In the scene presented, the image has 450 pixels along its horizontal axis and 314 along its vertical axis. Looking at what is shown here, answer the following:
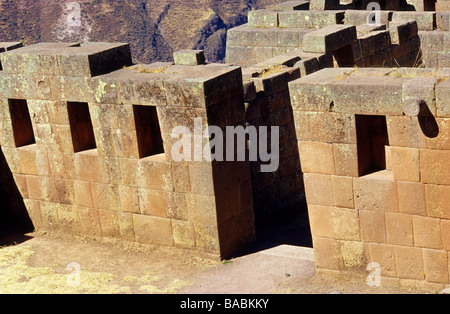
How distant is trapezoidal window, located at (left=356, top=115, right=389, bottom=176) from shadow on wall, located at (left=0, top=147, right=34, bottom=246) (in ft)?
22.2

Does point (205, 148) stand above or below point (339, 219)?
above

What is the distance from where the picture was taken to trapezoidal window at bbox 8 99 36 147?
14.1m

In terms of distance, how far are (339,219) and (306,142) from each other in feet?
3.78

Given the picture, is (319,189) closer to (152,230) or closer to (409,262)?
(409,262)

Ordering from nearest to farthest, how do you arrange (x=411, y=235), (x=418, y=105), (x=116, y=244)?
(x=418, y=105) < (x=411, y=235) < (x=116, y=244)

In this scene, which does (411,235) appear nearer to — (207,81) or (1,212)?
(207,81)

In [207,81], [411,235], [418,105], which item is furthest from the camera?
[207,81]

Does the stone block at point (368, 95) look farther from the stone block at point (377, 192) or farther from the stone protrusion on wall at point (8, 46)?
the stone protrusion on wall at point (8, 46)

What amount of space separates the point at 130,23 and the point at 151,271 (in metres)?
52.1

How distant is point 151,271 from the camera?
40.0 feet

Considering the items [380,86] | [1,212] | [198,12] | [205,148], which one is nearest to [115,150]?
[205,148]

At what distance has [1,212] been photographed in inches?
582

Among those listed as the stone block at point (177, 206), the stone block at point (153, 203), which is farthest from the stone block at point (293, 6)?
the stone block at point (177, 206)

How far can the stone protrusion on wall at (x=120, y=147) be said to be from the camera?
12.1 meters
